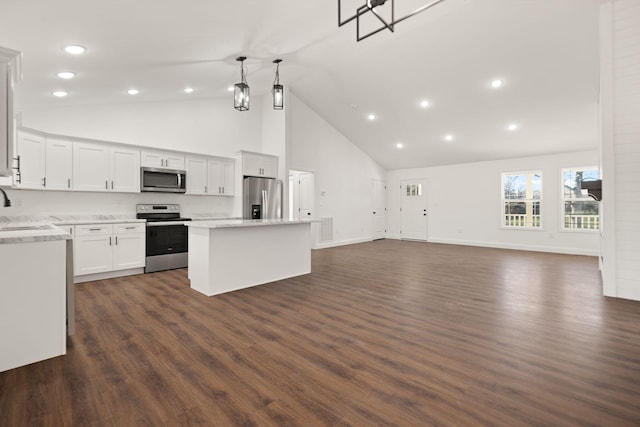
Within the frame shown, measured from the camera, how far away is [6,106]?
207cm

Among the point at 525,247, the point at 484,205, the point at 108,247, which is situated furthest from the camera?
the point at 484,205

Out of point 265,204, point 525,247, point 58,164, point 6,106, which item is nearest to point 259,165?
point 265,204

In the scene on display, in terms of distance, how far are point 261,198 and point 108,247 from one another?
2.92m

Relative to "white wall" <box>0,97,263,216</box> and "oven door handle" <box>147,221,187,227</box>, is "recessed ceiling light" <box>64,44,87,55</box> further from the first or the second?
"oven door handle" <box>147,221,187,227</box>

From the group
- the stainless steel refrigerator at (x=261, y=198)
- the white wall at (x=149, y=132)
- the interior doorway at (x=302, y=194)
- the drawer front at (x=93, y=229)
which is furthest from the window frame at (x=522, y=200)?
the drawer front at (x=93, y=229)

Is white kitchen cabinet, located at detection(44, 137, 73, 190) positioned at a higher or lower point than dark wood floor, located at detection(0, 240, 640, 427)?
higher

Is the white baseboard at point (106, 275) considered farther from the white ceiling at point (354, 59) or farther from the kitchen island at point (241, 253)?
the white ceiling at point (354, 59)

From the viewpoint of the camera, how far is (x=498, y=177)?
8469mm

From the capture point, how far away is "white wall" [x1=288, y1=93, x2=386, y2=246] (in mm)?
7613

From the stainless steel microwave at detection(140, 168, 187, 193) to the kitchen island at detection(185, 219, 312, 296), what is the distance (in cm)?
154

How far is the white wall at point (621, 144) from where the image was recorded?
353 centimetres

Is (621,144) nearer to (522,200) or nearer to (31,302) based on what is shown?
(522,200)

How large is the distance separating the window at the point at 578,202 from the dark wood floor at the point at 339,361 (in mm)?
4433

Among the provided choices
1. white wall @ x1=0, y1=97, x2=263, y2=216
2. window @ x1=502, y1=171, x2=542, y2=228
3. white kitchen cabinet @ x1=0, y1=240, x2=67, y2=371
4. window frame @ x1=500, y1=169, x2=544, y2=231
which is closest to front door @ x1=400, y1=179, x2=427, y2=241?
window frame @ x1=500, y1=169, x2=544, y2=231
